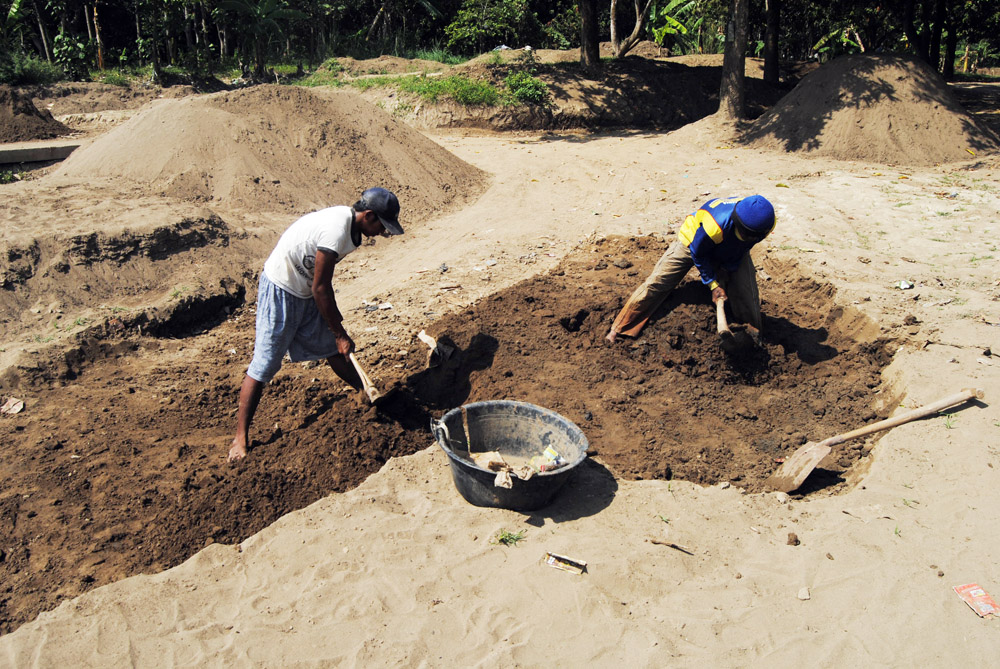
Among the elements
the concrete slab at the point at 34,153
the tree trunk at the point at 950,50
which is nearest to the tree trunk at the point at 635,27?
the tree trunk at the point at 950,50

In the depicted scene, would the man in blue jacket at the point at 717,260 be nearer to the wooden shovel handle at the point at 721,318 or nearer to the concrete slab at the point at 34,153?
the wooden shovel handle at the point at 721,318

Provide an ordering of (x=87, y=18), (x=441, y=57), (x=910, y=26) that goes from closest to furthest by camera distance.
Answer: (x=910, y=26), (x=441, y=57), (x=87, y=18)

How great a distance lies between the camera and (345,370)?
4.42 meters

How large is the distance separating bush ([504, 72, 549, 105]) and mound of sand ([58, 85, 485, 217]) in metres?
4.69

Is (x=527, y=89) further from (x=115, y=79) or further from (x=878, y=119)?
(x=115, y=79)

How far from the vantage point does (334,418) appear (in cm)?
432

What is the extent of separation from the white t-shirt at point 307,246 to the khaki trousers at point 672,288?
2.36 metres

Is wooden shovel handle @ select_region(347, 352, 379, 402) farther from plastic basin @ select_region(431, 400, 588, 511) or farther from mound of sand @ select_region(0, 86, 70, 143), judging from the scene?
mound of sand @ select_region(0, 86, 70, 143)

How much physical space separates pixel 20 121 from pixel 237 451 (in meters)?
12.6

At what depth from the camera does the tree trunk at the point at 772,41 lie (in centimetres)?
1519

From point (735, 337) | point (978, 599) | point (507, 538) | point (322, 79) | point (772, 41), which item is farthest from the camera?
point (322, 79)

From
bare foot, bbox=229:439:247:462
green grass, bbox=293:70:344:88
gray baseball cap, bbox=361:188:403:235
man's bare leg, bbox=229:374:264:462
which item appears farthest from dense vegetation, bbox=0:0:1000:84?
bare foot, bbox=229:439:247:462

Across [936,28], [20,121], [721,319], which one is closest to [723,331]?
[721,319]

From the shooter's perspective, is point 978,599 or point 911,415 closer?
point 978,599
